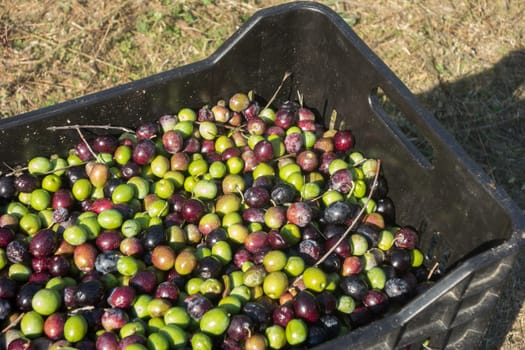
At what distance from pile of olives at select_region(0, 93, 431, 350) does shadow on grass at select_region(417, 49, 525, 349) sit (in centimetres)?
137

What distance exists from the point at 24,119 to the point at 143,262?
812 mm

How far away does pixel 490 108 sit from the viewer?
14.6 feet

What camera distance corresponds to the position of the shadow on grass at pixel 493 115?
4.14 meters

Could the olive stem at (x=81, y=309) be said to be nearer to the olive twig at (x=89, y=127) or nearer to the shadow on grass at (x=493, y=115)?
the olive twig at (x=89, y=127)

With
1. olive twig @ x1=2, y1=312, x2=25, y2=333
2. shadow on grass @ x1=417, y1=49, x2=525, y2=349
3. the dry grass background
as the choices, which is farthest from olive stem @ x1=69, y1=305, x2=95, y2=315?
shadow on grass @ x1=417, y1=49, x2=525, y2=349

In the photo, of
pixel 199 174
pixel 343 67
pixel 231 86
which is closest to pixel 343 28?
pixel 343 67

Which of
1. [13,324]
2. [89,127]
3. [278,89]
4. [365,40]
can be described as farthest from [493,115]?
[13,324]

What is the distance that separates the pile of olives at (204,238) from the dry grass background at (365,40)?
1492mm

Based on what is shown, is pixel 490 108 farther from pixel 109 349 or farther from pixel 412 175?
pixel 109 349

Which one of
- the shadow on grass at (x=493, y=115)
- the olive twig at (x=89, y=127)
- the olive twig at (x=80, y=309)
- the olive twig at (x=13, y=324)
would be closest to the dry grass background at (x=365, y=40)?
the shadow on grass at (x=493, y=115)

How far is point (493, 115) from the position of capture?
4426 millimetres

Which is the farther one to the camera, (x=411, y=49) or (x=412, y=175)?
(x=411, y=49)

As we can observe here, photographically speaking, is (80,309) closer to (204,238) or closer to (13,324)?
(13,324)

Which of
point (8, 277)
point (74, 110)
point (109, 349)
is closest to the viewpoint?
point (109, 349)
